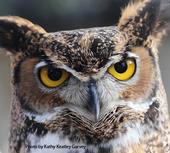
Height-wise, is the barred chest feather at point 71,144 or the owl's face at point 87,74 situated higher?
the owl's face at point 87,74

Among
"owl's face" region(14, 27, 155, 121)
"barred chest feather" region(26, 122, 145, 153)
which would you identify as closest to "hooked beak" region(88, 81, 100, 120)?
"owl's face" region(14, 27, 155, 121)

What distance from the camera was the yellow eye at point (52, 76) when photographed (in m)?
1.49

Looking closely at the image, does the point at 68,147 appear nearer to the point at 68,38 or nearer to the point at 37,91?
the point at 37,91

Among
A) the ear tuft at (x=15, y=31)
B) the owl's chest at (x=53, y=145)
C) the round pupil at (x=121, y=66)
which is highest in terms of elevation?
the ear tuft at (x=15, y=31)

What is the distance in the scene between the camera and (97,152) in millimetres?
1607

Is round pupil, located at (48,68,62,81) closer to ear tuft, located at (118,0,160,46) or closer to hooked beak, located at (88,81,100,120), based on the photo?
hooked beak, located at (88,81,100,120)

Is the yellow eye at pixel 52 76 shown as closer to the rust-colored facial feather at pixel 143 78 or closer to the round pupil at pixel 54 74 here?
the round pupil at pixel 54 74

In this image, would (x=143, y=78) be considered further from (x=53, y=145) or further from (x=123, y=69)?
(x=53, y=145)

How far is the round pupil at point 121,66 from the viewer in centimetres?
149

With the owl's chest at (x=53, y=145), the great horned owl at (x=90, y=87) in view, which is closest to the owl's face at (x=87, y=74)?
the great horned owl at (x=90, y=87)

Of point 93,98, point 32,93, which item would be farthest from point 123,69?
point 32,93

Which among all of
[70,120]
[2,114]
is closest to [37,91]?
[70,120]

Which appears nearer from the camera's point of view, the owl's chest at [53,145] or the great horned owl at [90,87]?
the great horned owl at [90,87]

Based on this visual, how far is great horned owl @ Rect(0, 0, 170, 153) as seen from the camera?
1.48m
